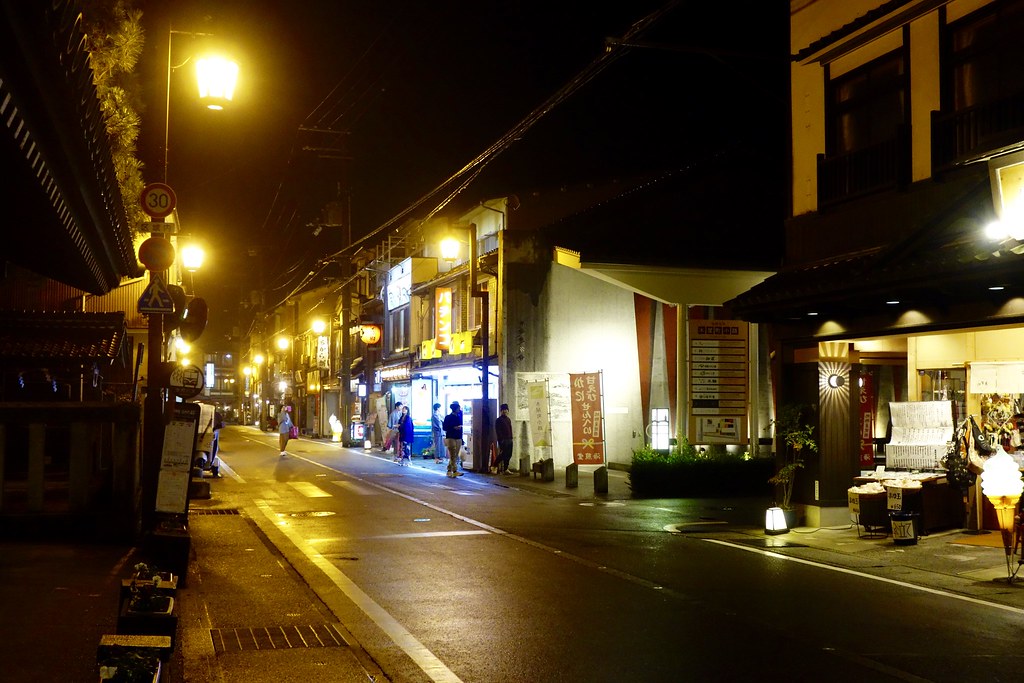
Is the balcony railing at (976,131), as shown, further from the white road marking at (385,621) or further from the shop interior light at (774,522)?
the white road marking at (385,621)

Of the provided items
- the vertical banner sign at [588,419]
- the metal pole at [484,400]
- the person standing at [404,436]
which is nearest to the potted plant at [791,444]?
the vertical banner sign at [588,419]

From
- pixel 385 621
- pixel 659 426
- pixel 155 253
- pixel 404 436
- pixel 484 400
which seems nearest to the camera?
pixel 385 621

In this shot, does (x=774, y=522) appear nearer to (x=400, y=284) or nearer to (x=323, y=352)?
(x=400, y=284)

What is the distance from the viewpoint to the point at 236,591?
34.0 feet

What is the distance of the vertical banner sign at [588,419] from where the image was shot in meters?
24.3

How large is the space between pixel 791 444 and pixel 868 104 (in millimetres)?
5721

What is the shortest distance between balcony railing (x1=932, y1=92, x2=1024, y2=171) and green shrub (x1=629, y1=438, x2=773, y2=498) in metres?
9.88

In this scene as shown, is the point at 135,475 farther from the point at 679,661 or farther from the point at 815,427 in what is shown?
the point at 815,427

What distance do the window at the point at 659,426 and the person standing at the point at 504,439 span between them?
4407 millimetres

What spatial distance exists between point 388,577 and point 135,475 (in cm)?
396

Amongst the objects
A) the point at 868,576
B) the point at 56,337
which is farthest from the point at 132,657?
the point at 56,337

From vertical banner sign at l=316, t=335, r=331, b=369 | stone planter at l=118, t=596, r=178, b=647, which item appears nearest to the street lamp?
stone planter at l=118, t=596, r=178, b=647

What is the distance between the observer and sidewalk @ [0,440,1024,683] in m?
7.16

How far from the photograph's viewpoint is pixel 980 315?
12.7 m
